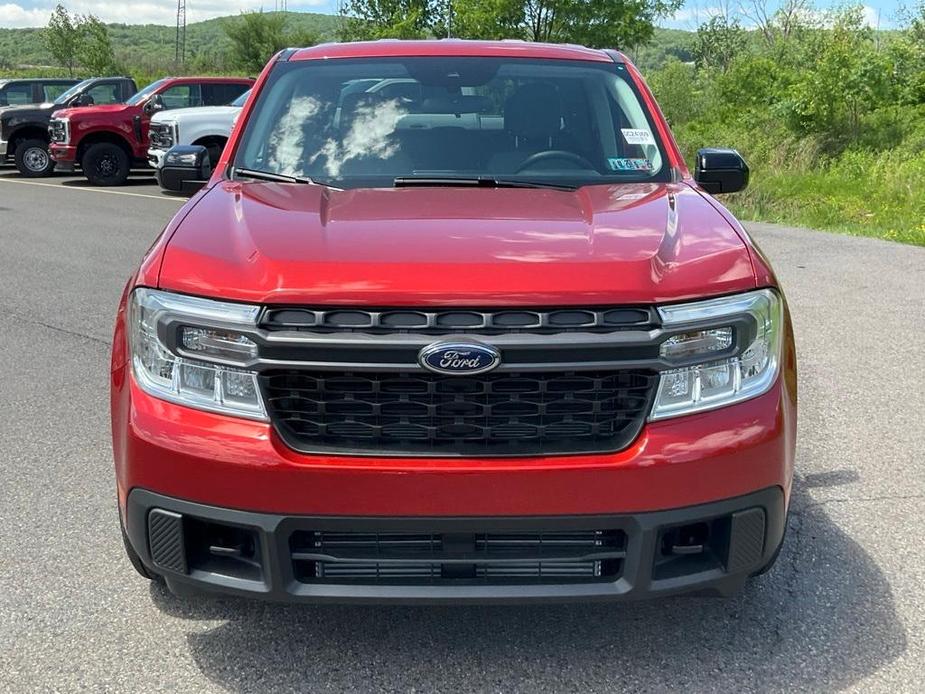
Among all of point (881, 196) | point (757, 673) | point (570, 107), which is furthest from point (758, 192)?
point (757, 673)

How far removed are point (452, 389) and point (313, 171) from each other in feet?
4.90

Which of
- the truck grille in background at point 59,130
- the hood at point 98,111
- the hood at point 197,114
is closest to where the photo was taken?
the hood at point 197,114

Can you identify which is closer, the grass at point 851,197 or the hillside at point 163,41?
the grass at point 851,197

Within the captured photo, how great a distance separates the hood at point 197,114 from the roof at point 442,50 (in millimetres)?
12562

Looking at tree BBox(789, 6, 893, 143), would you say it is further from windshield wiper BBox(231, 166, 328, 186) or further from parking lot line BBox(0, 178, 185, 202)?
windshield wiper BBox(231, 166, 328, 186)

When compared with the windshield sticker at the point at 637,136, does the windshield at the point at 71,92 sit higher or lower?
lower

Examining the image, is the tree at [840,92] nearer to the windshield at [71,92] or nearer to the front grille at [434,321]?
the windshield at [71,92]

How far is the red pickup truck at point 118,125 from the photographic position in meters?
18.3

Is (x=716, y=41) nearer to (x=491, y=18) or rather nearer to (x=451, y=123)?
(x=491, y=18)

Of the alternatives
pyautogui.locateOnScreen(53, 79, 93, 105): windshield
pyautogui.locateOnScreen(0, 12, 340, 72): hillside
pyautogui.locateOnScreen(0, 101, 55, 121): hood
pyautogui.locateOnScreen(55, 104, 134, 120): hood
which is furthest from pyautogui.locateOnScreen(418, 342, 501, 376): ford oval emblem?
pyautogui.locateOnScreen(0, 12, 340, 72): hillside

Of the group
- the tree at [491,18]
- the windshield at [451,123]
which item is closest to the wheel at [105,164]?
the tree at [491,18]

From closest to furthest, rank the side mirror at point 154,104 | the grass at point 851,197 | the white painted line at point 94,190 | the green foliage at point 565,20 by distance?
1. the grass at point 851,197
2. the white painted line at point 94,190
3. the side mirror at point 154,104
4. the green foliage at point 565,20

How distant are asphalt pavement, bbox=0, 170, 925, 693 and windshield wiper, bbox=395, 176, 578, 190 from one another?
4.59ft

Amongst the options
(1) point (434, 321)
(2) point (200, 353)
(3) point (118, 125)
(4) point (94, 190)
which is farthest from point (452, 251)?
(3) point (118, 125)
